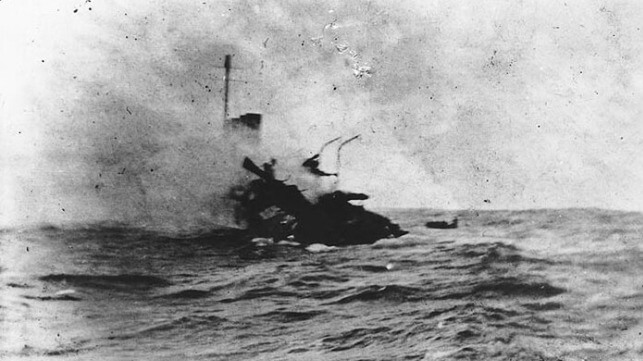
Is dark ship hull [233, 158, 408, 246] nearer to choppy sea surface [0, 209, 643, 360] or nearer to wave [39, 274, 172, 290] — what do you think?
choppy sea surface [0, 209, 643, 360]

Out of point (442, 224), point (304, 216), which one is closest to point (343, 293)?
point (304, 216)

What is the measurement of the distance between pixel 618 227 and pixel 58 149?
68.9 inches

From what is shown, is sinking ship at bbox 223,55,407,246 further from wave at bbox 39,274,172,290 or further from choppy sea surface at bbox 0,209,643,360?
wave at bbox 39,274,172,290

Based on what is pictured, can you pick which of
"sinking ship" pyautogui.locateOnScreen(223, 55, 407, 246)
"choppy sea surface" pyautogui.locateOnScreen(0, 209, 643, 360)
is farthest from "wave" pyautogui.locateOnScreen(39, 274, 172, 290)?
"sinking ship" pyautogui.locateOnScreen(223, 55, 407, 246)

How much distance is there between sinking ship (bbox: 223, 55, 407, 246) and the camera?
203cm

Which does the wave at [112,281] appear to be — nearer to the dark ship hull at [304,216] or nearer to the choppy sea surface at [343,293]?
the choppy sea surface at [343,293]

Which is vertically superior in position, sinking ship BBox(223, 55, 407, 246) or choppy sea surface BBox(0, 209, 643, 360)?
sinking ship BBox(223, 55, 407, 246)

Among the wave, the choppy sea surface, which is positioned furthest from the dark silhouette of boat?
the wave

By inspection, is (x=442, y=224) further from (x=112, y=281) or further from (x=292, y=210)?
(x=112, y=281)

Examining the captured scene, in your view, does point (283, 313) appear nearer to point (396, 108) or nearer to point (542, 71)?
point (396, 108)

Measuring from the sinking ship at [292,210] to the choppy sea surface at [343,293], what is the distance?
0.14ft

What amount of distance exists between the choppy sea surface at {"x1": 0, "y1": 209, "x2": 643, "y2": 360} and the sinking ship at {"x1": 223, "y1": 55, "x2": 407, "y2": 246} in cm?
4

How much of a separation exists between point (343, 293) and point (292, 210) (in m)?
0.30

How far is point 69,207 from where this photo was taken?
6.48 feet
